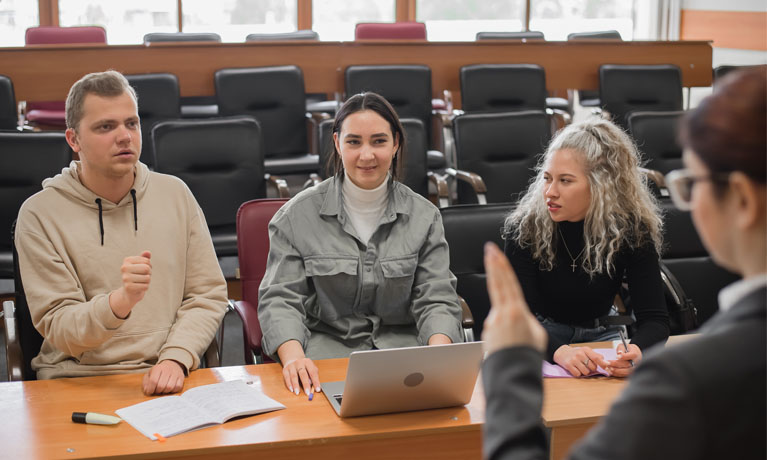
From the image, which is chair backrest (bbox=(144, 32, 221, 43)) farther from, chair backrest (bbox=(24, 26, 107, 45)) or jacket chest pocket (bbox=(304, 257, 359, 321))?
jacket chest pocket (bbox=(304, 257, 359, 321))

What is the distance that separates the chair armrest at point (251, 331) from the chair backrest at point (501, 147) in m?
1.91

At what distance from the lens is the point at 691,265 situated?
310cm

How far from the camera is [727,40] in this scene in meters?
7.87

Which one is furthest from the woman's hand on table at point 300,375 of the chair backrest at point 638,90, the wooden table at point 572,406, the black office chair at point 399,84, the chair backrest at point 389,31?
the chair backrest at point 389,31

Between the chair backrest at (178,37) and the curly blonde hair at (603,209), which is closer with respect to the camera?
the curly blonde hair at (603,209)

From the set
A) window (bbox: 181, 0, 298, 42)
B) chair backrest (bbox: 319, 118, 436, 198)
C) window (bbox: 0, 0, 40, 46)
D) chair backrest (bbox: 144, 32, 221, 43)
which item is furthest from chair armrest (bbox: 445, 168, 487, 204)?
window (bbox: 0, 0, 40, 46)

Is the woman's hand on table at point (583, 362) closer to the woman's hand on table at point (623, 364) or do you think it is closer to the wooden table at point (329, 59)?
the woman's hand on table at point (623, 364)

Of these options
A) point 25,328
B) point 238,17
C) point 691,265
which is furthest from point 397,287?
point 238,17

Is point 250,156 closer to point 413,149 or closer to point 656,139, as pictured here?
point 413,149

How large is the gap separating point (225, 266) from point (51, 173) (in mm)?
1336

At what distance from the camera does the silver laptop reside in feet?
5.41

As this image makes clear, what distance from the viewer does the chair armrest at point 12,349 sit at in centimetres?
214

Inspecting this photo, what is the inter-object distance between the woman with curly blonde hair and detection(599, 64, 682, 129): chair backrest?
2.87 m

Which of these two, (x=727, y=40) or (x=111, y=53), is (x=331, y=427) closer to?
(x=111, y=53)
